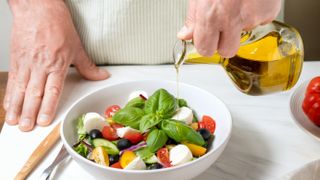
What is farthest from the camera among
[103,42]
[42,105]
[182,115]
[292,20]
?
[292,20]

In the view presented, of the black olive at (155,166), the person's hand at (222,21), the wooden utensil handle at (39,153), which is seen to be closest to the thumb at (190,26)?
the person's hand at (222,21)

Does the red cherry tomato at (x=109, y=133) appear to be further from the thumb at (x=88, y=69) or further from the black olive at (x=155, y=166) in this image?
the thumb at (x=88, y=69)

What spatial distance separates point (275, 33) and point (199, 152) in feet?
0.92

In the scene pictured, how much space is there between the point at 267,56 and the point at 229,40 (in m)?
0.17

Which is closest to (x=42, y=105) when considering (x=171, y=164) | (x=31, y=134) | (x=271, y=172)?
(x=31, y=134)

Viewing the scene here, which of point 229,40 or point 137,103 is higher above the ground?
point 229,40

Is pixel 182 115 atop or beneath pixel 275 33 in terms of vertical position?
beneath

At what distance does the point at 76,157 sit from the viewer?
733 millimetres

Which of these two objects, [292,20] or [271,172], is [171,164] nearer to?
[271,172]

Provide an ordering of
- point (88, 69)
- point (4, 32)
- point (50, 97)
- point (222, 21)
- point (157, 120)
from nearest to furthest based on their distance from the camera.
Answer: point (222, 21) → point (157, 120) → point (50, 97) → point (88, 69) → point (4, 32)

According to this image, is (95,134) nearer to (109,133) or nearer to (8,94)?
(109,133)

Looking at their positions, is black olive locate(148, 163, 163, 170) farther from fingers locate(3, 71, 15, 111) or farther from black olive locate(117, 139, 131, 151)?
fingers locate(3, 71, 15, 111)

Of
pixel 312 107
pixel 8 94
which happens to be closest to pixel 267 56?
pixel 312 107

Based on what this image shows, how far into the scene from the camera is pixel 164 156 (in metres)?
0.78
